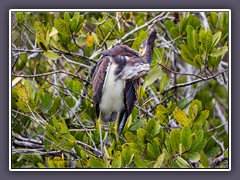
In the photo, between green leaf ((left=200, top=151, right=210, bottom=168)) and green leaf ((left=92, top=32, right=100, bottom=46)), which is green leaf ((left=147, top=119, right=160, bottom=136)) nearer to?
green leaf ((left=200, top=151, right=210, bottom=168))

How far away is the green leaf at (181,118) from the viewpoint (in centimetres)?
396

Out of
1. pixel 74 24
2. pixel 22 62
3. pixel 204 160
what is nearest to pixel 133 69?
pixel 74 24

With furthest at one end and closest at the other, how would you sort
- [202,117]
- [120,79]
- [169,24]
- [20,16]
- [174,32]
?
[169,24] → [174,32] → [20,16] → [202,117] → [120,79]

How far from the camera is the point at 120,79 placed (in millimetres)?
3895

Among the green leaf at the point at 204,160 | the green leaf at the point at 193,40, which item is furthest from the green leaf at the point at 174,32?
the green leaf at the point at 204,160

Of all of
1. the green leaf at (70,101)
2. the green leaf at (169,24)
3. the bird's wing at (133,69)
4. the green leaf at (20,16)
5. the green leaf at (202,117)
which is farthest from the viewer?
the green leaf at (169,24)

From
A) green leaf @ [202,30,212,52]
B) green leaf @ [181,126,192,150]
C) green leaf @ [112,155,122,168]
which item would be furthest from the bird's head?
green leaf @ [112,155,122,168]

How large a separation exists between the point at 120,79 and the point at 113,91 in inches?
2.4

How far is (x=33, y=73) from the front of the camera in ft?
14.5

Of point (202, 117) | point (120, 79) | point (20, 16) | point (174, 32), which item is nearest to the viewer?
point (120, 79)

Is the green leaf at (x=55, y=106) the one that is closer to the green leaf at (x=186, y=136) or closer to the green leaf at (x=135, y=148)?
the green leaf at (x=135, y=148)

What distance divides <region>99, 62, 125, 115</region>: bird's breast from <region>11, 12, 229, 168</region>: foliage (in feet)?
0.32

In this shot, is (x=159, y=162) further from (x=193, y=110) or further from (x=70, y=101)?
(x=70, y=101)

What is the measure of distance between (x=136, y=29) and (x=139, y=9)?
0.52 ft
